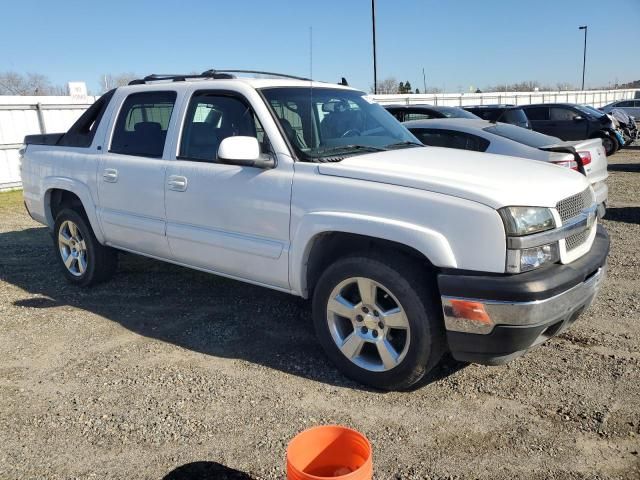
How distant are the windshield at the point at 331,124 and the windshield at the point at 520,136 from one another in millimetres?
3336

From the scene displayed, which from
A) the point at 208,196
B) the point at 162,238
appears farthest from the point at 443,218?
the point at 162,238

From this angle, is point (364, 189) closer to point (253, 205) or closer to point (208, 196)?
point (253, 205)

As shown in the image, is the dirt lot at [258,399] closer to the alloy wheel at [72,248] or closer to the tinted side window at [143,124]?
the alloy wheel at [72,248]

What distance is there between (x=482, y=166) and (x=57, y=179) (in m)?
4.15

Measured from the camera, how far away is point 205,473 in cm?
279

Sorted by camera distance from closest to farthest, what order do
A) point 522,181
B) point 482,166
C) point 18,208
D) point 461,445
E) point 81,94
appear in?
1. point 461,445
2. point 522,181
3. point 482,166
4. point 18,208
5. point 81,94

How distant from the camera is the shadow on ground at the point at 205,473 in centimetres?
276

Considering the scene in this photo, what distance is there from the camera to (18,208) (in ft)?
35.1

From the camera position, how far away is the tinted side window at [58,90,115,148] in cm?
528

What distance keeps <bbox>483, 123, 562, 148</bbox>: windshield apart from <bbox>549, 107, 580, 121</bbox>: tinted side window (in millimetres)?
9550

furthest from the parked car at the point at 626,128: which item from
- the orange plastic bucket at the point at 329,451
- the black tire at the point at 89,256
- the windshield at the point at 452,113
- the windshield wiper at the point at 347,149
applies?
the orange plastic bucket at the point at 329,451

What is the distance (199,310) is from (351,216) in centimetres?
224

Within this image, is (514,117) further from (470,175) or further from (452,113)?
(470,175)

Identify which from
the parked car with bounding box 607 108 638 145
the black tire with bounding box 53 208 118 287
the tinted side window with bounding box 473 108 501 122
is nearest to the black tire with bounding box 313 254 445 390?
the black tire with bounding box 53 208 118 287
